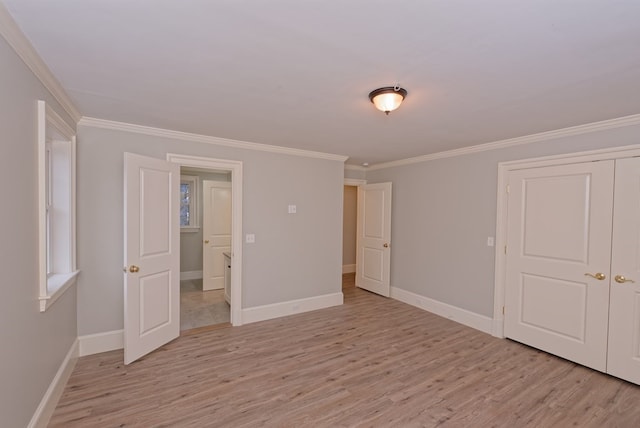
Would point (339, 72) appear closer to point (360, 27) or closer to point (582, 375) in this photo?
point (360, 27)

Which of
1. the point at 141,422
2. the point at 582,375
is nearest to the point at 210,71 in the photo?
the point at 141,422

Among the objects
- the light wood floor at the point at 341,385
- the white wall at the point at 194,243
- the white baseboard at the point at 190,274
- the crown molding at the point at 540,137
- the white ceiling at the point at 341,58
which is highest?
the white ceiling at the point at 341,58

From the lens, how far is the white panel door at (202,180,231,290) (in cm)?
557

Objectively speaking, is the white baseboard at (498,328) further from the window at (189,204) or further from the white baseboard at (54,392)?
the window at (189,204)

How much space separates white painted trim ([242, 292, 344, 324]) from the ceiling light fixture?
314cm

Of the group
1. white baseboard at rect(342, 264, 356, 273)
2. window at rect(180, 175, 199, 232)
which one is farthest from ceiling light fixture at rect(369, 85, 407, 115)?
white baseboard at rect(342, 264, 356, 273)

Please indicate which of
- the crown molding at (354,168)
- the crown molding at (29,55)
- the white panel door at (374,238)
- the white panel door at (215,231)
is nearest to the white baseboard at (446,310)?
the white panel door at (374,238)

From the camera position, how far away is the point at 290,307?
4328 millimetres

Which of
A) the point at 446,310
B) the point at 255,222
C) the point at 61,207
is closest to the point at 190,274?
the point at 255,222

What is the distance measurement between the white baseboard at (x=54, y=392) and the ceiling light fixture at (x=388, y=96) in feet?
10.3

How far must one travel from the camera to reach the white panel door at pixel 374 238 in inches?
204

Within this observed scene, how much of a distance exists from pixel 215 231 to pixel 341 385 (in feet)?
13.2

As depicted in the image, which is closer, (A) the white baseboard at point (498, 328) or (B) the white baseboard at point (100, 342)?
(B) the white baseboard at point (100, 342)

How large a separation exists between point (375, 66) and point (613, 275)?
3.07 metres
